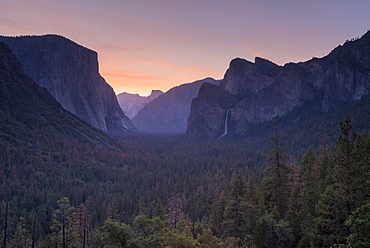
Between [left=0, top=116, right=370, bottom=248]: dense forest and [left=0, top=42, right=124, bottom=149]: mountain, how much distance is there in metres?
4.28

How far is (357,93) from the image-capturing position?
179250mm

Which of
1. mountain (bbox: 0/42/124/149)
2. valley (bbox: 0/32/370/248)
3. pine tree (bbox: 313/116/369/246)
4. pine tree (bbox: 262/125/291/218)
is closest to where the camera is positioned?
pine tree (bbox: 313/116/369/246)

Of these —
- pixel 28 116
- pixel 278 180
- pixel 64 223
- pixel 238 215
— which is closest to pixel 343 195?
pixel 278 180

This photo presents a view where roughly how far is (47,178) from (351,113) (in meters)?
165

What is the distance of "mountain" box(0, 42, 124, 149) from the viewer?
121 m

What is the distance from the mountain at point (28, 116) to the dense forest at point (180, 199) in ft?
14.1

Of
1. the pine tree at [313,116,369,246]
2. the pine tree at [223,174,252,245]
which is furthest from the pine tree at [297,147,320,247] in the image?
the pine tree at [223,174,252,245]

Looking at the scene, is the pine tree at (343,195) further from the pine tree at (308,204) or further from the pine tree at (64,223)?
the pine tree at (64,223)

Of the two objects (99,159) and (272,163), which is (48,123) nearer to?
(99,159)

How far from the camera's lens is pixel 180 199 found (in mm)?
71562

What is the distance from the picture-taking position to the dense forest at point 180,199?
806 inches

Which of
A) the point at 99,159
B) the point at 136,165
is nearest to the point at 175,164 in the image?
the point at 136,165

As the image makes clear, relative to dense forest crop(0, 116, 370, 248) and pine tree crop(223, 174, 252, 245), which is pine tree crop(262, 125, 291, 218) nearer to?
dense forest crop(0, 116, 370, 248)

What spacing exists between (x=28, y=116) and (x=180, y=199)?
11534 centimetres
